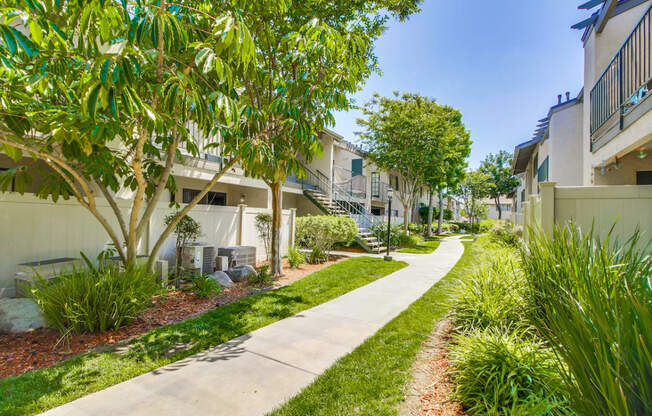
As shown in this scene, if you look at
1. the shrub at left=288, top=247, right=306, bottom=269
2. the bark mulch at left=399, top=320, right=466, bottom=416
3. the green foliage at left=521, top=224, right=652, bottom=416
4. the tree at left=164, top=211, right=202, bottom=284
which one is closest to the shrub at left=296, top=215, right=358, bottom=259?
the shrub at left=288, top=247, right=306, bottom=269

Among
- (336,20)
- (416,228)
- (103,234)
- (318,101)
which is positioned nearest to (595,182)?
(318,101)

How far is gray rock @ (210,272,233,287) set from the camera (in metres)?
6.95

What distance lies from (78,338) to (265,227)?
582 centimetres

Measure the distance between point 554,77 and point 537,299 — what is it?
11557mm

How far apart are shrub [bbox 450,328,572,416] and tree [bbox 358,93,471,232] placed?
14563 millimetres

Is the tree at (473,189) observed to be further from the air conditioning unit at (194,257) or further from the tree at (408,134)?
the air conditioning unit at (194,257)

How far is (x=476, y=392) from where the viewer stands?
8.83 feet

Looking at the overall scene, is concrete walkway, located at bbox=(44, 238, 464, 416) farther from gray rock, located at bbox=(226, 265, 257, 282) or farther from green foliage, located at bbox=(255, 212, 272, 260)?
green foliage, located at bbox=(255, 212, 272, 260)

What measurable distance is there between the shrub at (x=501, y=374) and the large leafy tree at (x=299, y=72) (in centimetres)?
385

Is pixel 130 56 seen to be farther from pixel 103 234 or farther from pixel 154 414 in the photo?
pixel 103 234

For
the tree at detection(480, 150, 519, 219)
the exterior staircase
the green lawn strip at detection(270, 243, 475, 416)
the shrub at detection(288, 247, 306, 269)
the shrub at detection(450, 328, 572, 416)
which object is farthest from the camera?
the tree at detection(480, 150, 519, 219)

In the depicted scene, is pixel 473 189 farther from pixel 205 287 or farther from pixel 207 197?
pixel 205 287

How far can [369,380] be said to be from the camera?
317 cm

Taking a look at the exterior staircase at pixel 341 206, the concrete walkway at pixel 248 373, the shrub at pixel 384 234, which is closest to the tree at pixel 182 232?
the concrete walkway at pixel 248 373
